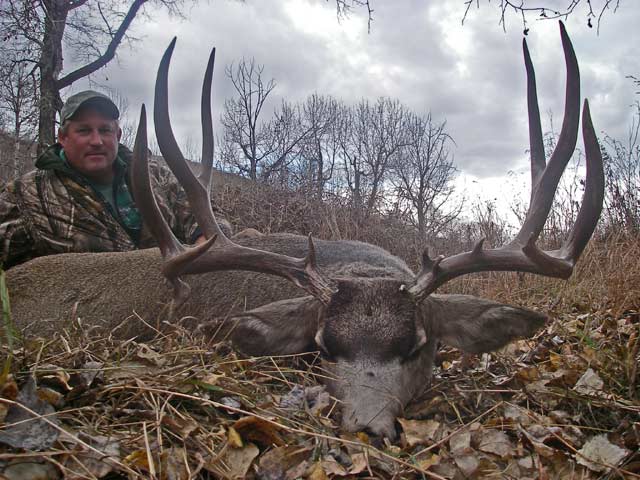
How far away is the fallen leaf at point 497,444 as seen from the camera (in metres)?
2.43

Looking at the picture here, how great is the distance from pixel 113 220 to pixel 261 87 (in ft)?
74.7

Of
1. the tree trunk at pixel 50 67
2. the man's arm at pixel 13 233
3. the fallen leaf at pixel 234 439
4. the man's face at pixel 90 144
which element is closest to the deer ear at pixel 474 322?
the fallen leaf at pixel 234 439

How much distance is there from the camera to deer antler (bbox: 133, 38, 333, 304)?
3.46 metres

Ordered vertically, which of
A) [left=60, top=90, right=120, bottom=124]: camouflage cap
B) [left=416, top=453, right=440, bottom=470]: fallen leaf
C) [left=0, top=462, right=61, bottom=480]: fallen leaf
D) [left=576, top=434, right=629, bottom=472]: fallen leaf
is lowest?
[left=416, top=453, right=440, bottom=470]: fallen leaf

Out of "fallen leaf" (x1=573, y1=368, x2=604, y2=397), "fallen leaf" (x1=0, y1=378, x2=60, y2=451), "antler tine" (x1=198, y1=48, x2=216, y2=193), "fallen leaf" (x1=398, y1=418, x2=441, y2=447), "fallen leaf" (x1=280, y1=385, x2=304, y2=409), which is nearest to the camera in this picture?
"fallen leaf" (x1=0, y1=378, x2=60, y2=451)

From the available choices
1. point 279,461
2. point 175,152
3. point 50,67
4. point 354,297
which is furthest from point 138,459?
point 50,67

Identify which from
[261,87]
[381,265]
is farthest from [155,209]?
[261,87]

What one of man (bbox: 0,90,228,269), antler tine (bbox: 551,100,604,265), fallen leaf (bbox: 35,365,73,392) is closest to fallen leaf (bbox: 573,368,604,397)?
antler tine (bbox: 551,100,604,265)

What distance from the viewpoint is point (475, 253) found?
3.55 m

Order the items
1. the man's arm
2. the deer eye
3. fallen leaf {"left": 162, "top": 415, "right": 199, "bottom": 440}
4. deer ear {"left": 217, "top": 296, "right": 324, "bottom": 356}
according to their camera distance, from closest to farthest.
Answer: fallen leaf {"left": 162, "top": 415, "right": 199, "bottom": 440}
the deer eye
deer ear {"left": 217, "top": 296, "right": 324, "bottom": 356}
the man's arm

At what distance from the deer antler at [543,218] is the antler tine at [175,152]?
1.44 metres

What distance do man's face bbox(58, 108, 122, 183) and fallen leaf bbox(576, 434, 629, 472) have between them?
5133 mm

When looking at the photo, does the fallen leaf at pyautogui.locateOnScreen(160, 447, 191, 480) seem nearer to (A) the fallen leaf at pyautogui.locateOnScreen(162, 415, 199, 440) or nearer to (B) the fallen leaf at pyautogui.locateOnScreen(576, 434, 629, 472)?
(A) the fallen leaf at pyautogui.locateOnScreen(162, 415, 199, 440)

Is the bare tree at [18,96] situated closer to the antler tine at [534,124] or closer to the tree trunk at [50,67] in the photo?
the tree trunk at [50,67]
